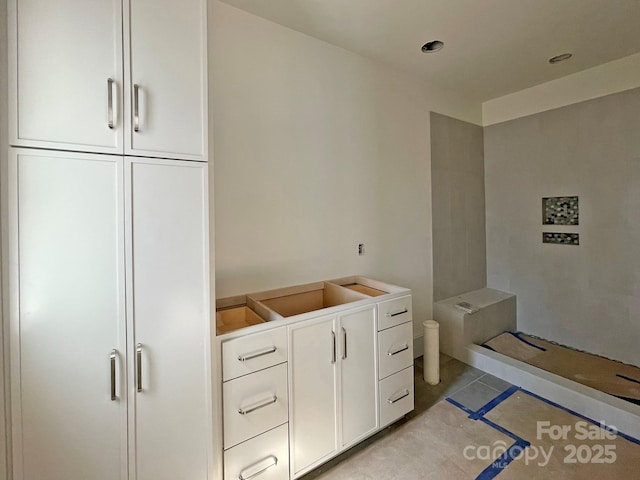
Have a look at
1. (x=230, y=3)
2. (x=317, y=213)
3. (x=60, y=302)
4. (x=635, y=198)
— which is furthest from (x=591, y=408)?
(x=230, y=3)

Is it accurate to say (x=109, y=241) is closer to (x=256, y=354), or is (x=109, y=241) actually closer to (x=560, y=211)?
(x=256, y=354)

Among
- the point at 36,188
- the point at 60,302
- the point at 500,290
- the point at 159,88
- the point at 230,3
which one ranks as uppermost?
the point at 230,3

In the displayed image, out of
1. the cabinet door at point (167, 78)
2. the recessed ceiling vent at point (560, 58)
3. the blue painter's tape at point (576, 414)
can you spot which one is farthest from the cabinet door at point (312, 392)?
the recessed ceiling vent at point (560, 58)

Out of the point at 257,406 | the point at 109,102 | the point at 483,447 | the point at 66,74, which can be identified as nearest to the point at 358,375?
the point at 257,406

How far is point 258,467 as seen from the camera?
56.4 inches

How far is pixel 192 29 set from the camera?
126 centimetres

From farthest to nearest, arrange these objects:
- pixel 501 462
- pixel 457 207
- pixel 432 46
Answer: pixel 457 207 < pixel 432 46 < pixel 501 462

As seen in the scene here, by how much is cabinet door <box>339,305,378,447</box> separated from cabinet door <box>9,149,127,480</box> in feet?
3.60

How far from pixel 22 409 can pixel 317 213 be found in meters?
1.84

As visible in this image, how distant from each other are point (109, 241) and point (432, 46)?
2.69 metres

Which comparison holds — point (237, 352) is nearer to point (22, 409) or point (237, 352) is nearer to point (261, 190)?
point (22, 409)

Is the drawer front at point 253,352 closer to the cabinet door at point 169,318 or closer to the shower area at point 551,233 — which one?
the cabinet door at point 169,318

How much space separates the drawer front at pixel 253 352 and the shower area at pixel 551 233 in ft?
7.22

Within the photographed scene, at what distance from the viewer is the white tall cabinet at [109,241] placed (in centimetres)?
102
